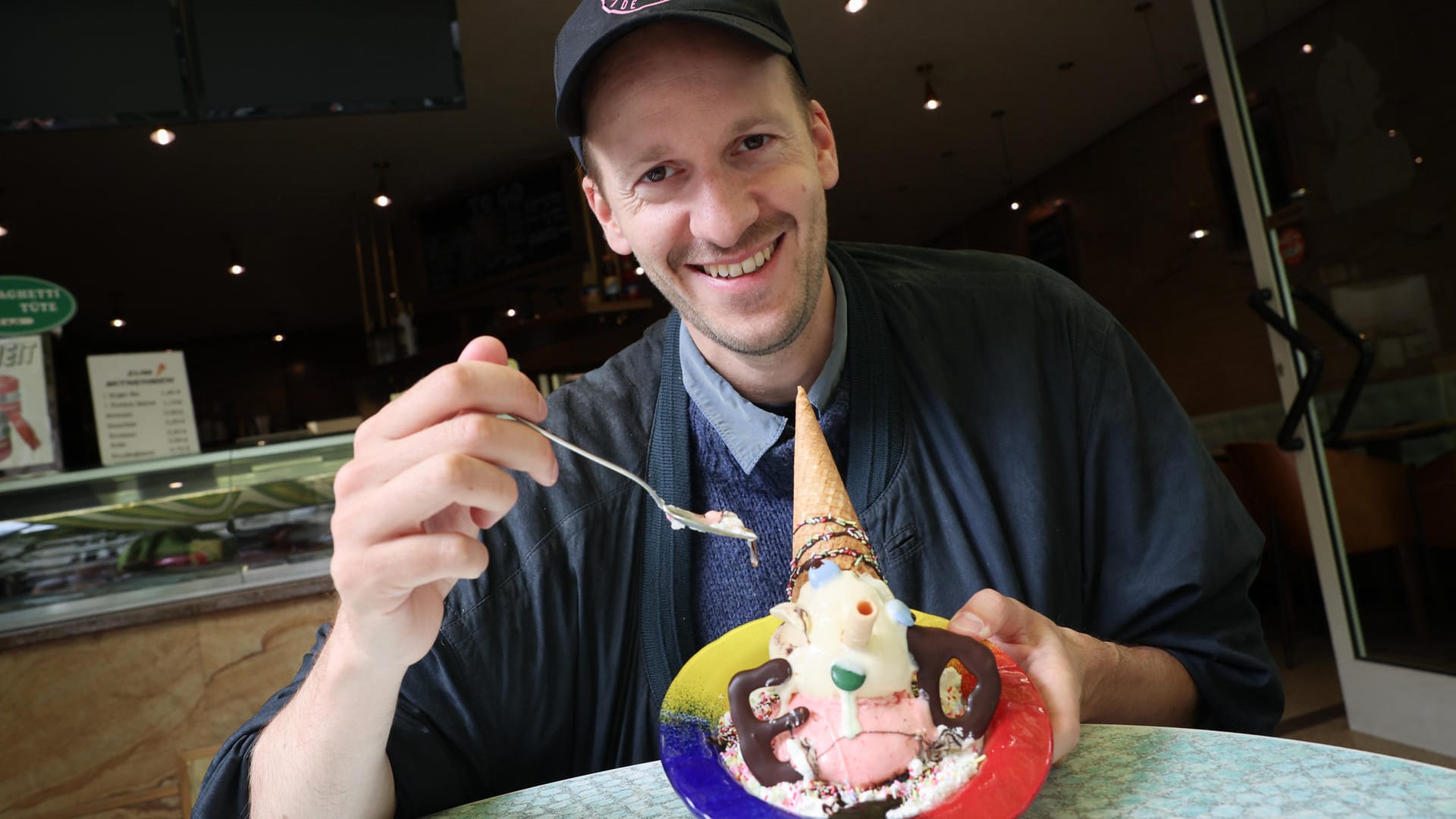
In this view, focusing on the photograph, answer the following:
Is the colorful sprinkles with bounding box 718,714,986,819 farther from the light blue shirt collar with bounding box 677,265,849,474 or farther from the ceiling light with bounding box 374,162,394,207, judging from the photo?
the ceiling light with bounding box 374,162,394,207

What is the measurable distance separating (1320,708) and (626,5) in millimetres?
4046

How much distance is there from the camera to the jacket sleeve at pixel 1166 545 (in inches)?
48.0

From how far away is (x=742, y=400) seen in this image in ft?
4.45

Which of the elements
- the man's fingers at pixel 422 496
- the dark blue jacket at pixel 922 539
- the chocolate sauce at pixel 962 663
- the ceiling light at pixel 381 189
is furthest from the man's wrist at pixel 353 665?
the ceiling light at pixel 381 189

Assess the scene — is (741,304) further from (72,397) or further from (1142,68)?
(72,397)

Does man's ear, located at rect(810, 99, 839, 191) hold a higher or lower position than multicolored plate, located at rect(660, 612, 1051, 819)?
higher

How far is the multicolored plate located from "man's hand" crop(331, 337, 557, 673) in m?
0.21

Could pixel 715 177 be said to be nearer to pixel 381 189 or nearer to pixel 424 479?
pixel 424 479

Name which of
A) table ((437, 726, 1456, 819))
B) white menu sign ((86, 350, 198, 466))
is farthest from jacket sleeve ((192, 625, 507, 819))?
white menu sign ((86, 350, 198, 466))

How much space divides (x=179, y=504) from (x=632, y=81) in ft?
7.39

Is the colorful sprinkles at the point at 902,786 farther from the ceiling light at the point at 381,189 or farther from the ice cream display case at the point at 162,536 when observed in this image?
the ceiling light at the point at 381,189

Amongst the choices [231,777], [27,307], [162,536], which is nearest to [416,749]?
[231,777]

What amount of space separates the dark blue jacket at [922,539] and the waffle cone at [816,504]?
0.31m

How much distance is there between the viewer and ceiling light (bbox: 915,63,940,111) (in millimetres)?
5898
